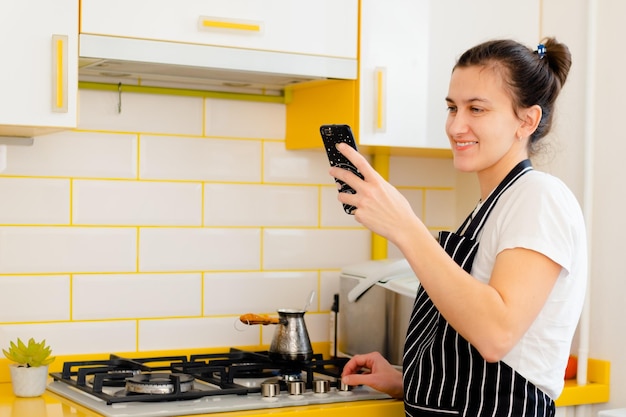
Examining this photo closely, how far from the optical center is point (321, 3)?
2.12 meters

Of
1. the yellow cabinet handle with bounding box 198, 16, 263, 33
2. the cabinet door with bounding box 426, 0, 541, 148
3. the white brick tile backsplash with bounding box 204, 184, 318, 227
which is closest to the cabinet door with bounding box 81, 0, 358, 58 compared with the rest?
the yellow cabinet handle with bounding box 198, 16, 263, 33

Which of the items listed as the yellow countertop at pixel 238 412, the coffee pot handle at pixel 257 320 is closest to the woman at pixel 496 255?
the yellow countertop at pixel 238 412

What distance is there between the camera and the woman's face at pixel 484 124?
160 centimetres

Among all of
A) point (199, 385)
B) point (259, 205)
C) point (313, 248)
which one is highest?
point (259, 205)

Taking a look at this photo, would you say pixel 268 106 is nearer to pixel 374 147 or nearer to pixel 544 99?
pixel 374 147

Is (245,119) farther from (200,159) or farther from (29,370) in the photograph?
(29,370)

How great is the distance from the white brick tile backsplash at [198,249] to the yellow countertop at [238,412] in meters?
0.46

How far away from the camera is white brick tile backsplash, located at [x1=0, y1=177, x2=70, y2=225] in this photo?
215cm

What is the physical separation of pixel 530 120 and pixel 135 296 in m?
1.11

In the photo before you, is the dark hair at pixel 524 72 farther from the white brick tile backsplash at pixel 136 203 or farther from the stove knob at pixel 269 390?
the white brick tile backsplash at pixel 136 203

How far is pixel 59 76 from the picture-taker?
1.83 metres

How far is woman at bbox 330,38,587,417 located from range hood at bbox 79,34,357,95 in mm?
527

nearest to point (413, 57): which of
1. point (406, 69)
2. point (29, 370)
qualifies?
point (406, 69)

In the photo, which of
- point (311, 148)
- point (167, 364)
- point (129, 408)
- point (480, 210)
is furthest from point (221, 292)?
point (480, 210)
